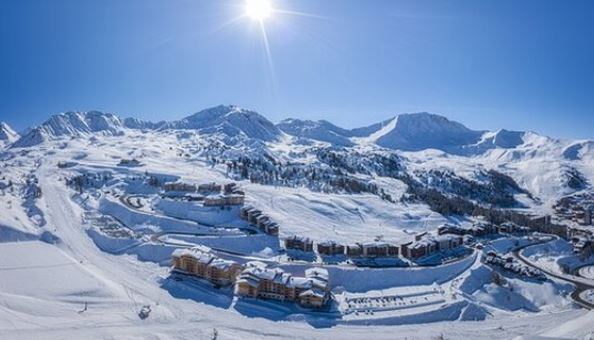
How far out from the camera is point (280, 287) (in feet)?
154

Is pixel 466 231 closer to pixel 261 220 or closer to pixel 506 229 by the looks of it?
pixel 506 229

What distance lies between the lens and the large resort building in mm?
45562

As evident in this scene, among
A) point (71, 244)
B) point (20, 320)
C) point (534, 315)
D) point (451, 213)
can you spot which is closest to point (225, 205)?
point (71, 244)

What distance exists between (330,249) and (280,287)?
686 inches

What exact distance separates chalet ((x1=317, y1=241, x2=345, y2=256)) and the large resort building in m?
14.4

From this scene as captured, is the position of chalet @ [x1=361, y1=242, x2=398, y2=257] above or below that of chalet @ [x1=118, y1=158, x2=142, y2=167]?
below

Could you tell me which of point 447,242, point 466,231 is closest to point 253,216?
point 447,242

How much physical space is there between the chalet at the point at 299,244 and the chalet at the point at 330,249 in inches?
59.7

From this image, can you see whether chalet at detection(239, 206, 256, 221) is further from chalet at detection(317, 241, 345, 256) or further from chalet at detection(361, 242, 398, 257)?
chalet at detection(361, 242, 398, 257)

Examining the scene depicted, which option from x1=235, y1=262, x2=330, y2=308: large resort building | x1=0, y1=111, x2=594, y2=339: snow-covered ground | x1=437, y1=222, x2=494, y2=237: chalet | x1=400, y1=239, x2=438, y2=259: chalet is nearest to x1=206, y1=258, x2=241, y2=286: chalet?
x1=0, y1=111, x2=594, y2=339: snow-covered ground

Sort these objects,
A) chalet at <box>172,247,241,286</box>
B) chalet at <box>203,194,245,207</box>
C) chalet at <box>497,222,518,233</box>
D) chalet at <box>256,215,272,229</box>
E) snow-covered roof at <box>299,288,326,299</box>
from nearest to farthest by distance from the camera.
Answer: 1. snow-covered roof at <box>299,288,326,299</box>
2. chalet at <box>172,247,241,286</box>
3. chalet at <box>256,215,272,229</box>
4. chalet at <box>203,194,245,207</box>
5. chalet at <box>497,222,518,233</box>

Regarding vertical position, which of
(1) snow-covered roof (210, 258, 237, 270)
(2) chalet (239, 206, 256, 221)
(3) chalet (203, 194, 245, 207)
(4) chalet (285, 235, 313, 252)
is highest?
(3) chalet (203, 194, 245, 207)

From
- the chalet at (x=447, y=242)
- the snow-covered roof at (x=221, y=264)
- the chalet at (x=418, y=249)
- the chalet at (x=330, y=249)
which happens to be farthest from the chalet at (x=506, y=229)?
the snow-covered roof at (x=221, y=264)

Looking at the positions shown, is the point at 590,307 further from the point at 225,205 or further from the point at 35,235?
the point at 35,235
